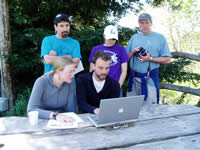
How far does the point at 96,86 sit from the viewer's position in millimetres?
2600

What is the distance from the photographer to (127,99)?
1.84 meters

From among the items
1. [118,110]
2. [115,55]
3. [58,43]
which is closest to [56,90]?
[118,110]

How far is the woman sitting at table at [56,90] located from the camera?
87.8 inches

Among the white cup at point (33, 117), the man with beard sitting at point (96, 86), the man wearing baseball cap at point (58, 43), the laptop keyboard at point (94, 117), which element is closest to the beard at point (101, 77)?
the man with beard sitting at point (96, 86)

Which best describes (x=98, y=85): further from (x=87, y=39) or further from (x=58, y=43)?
(x=87, y=39)

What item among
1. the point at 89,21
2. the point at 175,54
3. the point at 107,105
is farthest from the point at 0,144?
the point at 89,21

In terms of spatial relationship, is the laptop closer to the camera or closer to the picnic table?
the picnic table

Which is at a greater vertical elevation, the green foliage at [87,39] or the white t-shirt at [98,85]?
the green foliage at [87,39]

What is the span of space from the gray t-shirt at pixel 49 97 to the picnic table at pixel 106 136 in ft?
0.60

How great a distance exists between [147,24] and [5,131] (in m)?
2.51

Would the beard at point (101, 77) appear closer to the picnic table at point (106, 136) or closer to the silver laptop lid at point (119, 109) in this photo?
the picnic table at point (106, 136)

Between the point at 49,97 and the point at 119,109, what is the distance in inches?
35.4

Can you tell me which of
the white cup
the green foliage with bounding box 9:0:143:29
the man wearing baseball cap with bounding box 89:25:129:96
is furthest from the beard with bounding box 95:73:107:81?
the green foliage with bounding box 9:0:143:29

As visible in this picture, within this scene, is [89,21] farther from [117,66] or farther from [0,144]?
[0,144]
